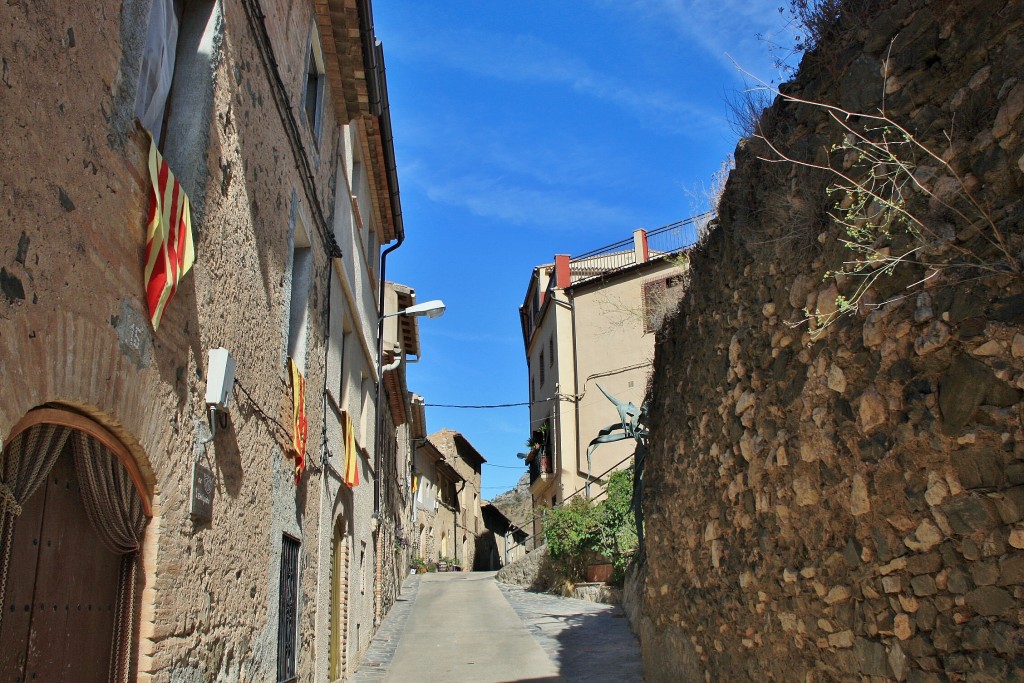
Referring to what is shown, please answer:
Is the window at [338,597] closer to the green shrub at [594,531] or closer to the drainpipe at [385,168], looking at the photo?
the drainpipe at [385,168]

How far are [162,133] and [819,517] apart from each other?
425 cm

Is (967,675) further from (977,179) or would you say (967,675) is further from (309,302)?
(309,302)

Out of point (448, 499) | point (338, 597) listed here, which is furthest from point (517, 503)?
point (338, 597)

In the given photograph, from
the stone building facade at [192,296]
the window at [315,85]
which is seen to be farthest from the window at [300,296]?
the window at [315,85]

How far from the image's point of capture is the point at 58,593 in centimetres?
336

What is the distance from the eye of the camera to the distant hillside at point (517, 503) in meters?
45.3

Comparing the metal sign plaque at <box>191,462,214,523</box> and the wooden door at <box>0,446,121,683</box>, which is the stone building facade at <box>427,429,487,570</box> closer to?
the metal sign plaque at <box>191,462,214,523</box>

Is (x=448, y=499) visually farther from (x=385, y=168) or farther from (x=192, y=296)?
(x=192, y=296)

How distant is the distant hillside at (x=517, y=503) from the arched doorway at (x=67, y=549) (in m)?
35.9

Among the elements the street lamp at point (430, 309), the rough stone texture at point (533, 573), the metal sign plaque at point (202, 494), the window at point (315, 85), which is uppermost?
the window at point (315, 85)

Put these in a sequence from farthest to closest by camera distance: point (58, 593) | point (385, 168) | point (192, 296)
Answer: point (385, 168) → point (192, 296) → point (58, 593)

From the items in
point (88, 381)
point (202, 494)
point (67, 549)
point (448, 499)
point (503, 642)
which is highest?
point (448, 499)

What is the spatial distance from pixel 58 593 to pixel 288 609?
3783mm

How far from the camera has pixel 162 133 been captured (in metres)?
→ 4.69
